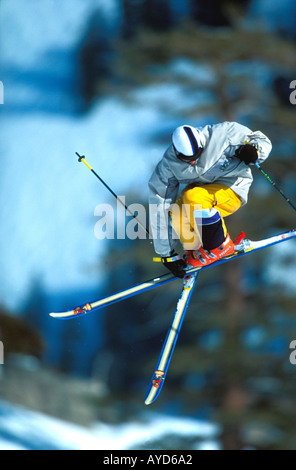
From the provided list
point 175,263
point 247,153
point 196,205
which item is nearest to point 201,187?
point 196,205

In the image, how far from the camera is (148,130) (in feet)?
40.9

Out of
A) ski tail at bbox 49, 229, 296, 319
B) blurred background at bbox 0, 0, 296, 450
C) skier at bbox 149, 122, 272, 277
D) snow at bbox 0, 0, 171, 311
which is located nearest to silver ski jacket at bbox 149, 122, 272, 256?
skier at bbox 149, 122, 272, 277

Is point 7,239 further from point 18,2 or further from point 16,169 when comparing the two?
point 18,2

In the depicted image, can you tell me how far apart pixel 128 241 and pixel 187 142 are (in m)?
9.72

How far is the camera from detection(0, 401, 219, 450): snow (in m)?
12.1

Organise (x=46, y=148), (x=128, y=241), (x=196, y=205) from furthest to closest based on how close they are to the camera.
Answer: (x=46, y=148)
(x=128, y=241)
(x=196, y=205)

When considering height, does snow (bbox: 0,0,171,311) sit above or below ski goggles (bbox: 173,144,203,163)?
above

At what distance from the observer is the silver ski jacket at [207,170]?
139 inches

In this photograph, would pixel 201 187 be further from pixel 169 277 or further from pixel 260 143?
pixel 169 277

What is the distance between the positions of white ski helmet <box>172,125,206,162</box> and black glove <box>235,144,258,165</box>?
246 millimetres

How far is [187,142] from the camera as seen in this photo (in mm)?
3393

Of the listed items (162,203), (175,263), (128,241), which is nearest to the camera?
(162,203)

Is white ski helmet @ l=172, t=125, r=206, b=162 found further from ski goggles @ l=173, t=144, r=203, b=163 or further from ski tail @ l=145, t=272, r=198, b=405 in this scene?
ski tail @ l=145, t=272, r=198, b=405

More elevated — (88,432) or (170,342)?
(88,432)
